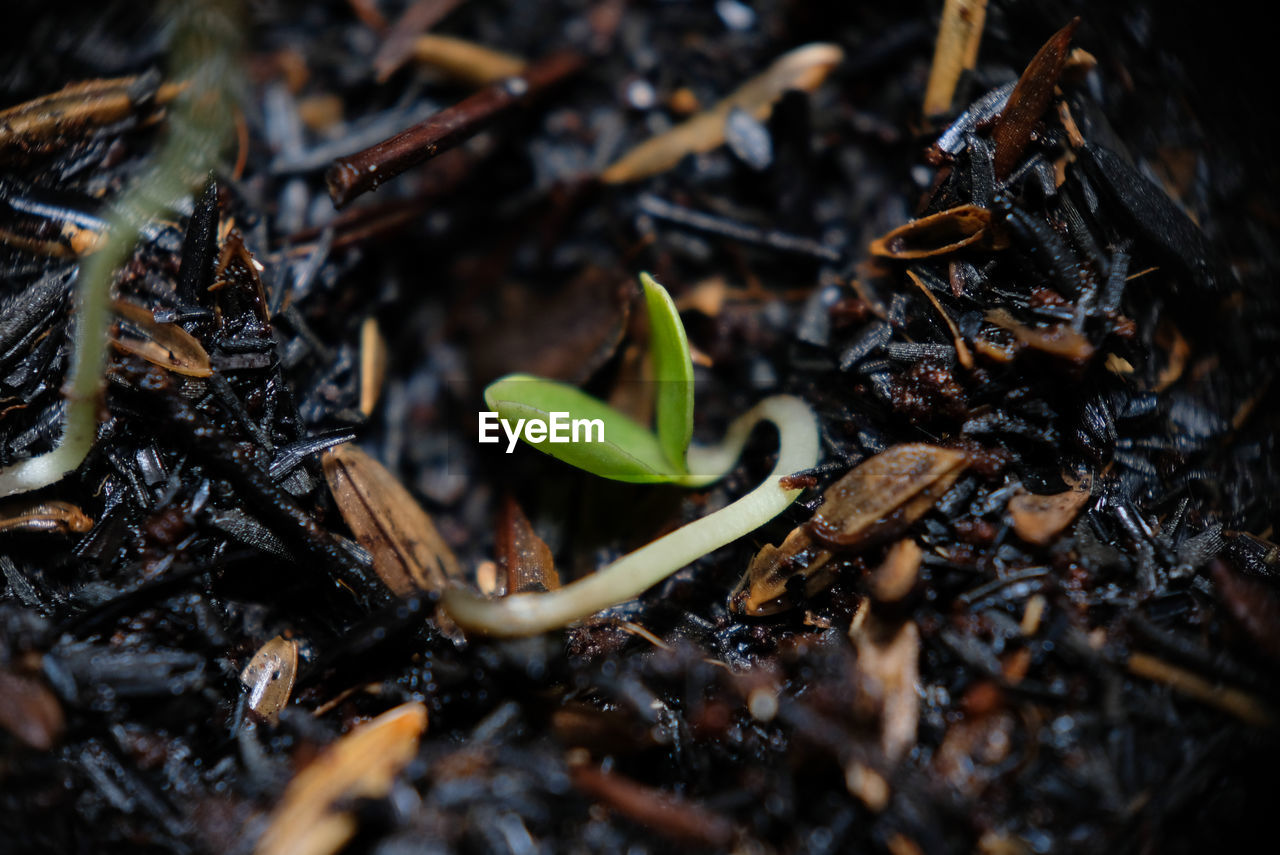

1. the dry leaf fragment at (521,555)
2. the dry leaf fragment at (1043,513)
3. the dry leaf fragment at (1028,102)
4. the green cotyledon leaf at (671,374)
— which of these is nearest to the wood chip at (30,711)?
the dry leaf fragment at (521,555)

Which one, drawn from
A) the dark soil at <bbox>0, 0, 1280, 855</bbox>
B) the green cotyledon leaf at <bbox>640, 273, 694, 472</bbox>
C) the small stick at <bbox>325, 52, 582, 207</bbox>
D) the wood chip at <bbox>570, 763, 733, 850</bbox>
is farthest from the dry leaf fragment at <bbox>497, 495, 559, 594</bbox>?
the small stick at <bbox>325, 52, 582, 207</bbox>

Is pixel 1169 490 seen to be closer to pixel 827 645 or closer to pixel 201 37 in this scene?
pixel 827 645

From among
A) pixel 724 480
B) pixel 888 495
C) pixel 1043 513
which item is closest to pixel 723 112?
pixel 724 480

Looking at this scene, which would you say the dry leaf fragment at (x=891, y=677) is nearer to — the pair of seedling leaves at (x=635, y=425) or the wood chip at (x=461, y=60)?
the pair of seedling leaves at (x=635, y=425)

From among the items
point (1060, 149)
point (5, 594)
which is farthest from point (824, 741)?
point (5, 594)

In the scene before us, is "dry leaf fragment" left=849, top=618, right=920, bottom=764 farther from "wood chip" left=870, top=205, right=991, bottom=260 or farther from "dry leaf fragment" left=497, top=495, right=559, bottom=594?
"wood chip" left=870, top=205, right=991, bottom=260

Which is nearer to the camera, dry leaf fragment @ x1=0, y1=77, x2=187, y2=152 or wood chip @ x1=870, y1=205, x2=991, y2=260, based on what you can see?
wood chip @ x1=870, y1=205, x2=991, y2=260

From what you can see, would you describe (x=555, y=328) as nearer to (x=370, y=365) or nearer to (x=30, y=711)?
(x=370, y=365)

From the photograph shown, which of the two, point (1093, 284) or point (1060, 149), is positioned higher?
point (1060, 149)
